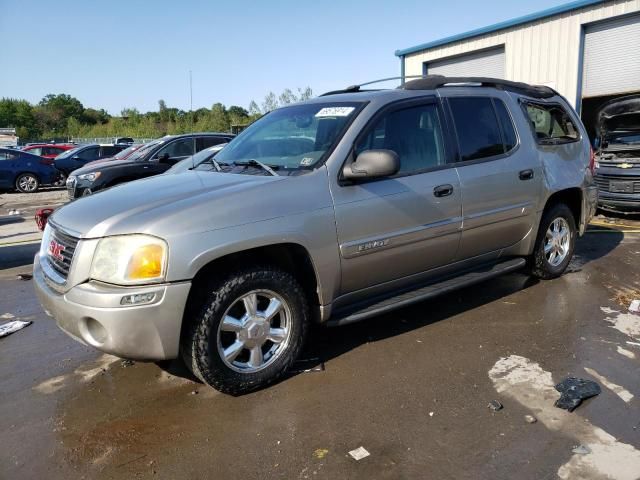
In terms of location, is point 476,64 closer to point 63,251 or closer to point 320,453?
point 63,251

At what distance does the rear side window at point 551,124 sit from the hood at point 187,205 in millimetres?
2659

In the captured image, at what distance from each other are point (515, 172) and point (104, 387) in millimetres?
3678

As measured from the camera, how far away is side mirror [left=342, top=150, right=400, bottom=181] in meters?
3.40

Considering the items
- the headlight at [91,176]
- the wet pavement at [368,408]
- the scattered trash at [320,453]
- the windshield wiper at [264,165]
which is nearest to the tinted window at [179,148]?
the headlight at [91,176]

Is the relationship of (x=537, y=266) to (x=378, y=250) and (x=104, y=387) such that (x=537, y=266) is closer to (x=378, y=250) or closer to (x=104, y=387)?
(x=378, y=250)

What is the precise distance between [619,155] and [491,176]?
6.45 meters

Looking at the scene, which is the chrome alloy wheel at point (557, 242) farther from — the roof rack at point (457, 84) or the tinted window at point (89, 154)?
the tinted window at point (89, 154)

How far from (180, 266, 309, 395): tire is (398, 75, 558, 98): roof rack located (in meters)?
1.98

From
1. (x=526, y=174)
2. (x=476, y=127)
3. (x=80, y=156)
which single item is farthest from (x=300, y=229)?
(x=80, y=156)

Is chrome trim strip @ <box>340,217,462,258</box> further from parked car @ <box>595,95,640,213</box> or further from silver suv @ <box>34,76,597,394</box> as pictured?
parked car @ <box>595,95,640,213</box>

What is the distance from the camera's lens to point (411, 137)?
398cm

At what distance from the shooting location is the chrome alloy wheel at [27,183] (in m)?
17.6

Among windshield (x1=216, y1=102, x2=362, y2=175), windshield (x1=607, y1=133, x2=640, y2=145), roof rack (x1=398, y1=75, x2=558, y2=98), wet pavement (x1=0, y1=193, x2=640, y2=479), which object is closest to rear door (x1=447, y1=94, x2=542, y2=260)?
roof rack (x1=398, y1=75, x2=558, y2=98)

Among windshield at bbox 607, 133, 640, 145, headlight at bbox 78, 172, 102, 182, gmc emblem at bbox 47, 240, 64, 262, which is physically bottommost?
gmc emblem at bbox 47, 240, 64, 262
